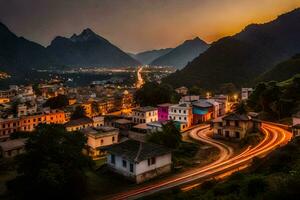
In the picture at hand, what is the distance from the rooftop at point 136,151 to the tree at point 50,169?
190 inches

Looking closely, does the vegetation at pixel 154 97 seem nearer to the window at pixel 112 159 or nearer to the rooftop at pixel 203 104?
the rooftop at pixel 203 104

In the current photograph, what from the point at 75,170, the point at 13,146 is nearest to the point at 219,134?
the point at 75,170

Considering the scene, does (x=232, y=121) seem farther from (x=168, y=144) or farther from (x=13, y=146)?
(x=13, y=146)

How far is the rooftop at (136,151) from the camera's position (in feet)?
121

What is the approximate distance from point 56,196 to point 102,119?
52.1 meters

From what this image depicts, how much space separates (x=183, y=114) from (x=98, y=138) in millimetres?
24107

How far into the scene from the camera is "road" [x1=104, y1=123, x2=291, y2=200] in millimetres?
33531

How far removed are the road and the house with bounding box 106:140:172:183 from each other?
6.00 ft

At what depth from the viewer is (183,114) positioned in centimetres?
7388

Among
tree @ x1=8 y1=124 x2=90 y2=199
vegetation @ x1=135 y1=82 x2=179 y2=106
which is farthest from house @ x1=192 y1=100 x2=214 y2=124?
tree @ x1=8 y1=124 x2=90 y2=199

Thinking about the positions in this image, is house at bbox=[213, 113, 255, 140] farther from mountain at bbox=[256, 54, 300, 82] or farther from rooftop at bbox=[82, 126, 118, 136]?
mountain at bbox=[256, 54, 300, 82]

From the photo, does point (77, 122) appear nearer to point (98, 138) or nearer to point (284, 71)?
point (98, 138)

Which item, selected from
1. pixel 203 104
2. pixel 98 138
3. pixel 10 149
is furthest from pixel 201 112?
pixel 10 149

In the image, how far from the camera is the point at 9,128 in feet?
274
